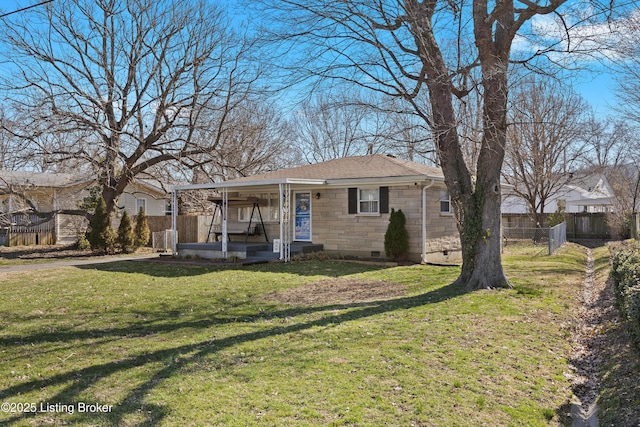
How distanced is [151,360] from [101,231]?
54.3ft

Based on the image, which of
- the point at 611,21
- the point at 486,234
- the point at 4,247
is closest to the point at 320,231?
the point at 486,234

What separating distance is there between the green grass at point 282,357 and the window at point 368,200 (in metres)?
6.16

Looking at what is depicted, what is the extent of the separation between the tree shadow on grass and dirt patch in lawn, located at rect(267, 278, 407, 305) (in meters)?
0.55

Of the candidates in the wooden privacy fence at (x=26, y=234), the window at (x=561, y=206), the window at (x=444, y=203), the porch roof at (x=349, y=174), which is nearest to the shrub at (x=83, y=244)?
the wooden privacy fence at (x=26, y=234)

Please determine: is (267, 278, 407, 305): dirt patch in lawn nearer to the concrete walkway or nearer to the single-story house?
the single-story house

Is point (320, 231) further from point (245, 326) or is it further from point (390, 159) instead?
point (245, 326)

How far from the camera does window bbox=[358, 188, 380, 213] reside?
1620cm

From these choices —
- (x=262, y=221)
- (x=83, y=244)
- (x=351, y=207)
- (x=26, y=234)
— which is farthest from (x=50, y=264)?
(x=351, y=207)

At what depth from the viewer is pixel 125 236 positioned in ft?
68.5

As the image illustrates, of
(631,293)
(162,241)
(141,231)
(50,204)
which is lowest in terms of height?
(631,293)

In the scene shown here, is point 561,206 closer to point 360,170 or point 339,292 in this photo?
point 360,170

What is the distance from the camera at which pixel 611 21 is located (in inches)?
334

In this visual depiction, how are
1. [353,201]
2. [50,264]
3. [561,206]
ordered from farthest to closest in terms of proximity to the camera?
[561,206], [50,264], [353,201]

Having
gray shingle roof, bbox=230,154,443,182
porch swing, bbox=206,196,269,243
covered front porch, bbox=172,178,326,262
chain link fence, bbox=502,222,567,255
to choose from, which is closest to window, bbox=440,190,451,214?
gray shingle roof, bbox=230,154,443,182
